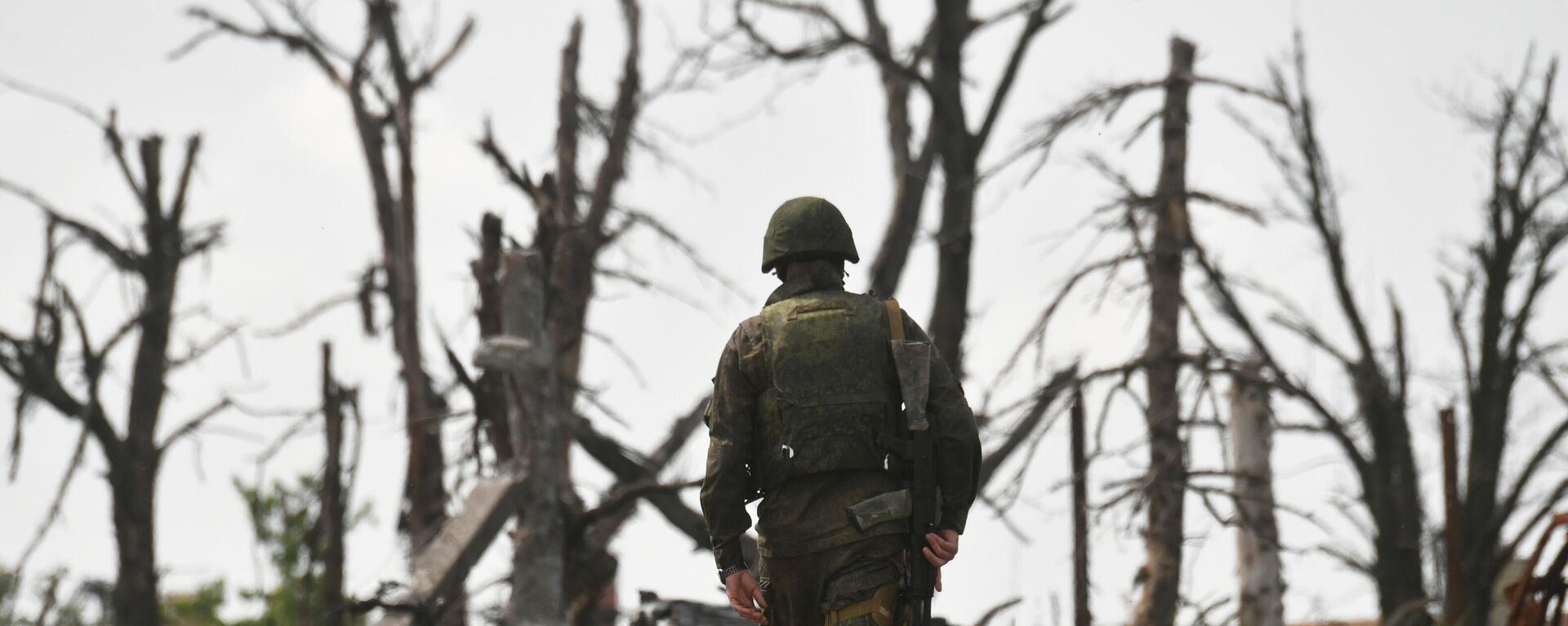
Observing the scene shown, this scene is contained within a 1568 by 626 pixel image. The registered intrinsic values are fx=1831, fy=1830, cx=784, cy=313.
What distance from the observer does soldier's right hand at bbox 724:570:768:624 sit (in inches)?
222

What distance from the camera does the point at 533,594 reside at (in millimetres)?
10781

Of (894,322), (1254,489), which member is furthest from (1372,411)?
(894,322)

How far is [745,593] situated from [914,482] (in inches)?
25.3

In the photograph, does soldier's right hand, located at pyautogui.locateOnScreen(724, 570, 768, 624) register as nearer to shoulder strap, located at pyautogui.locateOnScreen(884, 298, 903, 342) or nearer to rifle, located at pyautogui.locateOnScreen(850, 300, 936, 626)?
rifle, located at pyautogui.locateOnScreen(850, 300, 936, 626)

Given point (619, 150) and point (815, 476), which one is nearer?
point (815, 476)

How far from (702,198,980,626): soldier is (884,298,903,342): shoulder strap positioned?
0.01m

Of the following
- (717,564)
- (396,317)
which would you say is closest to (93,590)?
(396,317)

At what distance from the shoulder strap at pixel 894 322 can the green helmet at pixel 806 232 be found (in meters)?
0.24

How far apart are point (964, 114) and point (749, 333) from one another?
8.45 meters

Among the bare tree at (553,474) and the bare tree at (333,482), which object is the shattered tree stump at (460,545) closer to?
the bare tree at (553,474)

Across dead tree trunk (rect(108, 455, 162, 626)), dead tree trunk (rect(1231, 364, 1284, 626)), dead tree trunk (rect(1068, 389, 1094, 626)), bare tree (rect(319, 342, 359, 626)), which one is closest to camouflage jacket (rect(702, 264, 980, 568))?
dead tree trunk (rect(1068, 389, 1094, 626))

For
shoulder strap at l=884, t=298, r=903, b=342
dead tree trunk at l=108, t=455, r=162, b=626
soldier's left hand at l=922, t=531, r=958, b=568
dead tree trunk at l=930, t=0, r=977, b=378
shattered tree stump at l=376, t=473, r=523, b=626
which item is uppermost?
dead tree trunk at l=930, t=0, r=977, b=378

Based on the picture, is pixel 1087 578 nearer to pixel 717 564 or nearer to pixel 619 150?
pixel 717 564

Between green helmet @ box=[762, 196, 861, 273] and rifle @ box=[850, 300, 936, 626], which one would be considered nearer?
rifle @ box=[850, 300, 936, 626]
